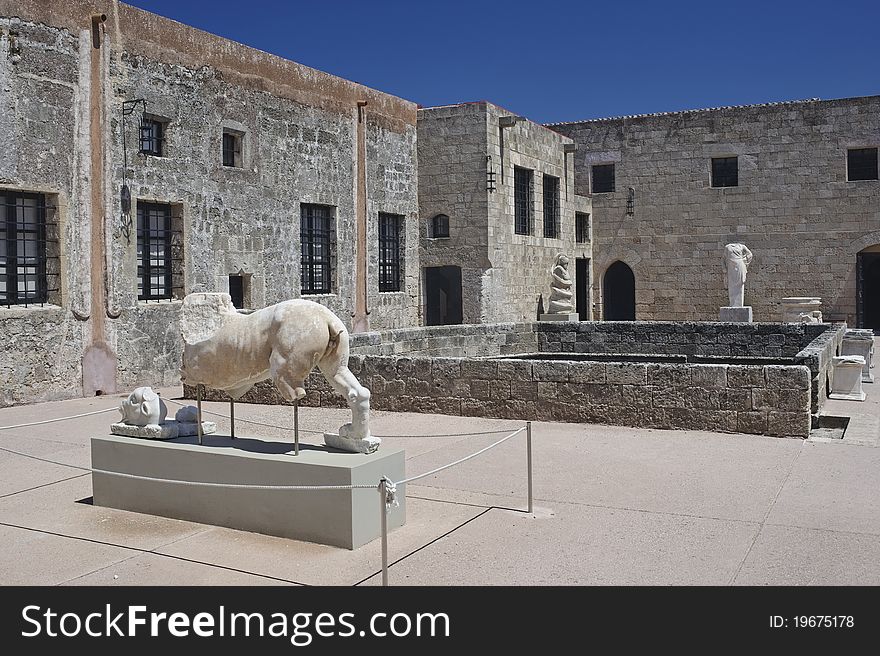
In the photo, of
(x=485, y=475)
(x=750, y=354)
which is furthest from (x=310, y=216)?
(x=485, y=475)

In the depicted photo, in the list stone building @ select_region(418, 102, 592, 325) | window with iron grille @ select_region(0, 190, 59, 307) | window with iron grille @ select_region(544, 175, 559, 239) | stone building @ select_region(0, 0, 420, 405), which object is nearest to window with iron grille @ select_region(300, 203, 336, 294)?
stone building @ select_region(0, 0, 420, 405)

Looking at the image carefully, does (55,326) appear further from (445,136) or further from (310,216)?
(445,136)

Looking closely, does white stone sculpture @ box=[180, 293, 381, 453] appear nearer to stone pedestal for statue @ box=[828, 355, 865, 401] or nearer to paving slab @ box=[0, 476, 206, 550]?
paving slab @ box=[0, 476, 206, 550]

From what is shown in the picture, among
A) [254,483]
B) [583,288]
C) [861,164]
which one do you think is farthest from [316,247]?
[861,164]

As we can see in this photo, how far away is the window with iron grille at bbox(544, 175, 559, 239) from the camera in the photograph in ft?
76.3

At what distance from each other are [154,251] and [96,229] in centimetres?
131

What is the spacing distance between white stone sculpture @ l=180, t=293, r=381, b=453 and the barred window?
7.99 meters

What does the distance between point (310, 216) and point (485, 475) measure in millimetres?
10775

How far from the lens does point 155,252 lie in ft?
45.0

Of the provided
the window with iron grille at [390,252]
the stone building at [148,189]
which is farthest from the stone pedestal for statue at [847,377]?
the window with iron grille at [390,252]

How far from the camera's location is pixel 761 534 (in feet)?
17.7

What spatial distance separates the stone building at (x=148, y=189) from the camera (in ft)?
38.2

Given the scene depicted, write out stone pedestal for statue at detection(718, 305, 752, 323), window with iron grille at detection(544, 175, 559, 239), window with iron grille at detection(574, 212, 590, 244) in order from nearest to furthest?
1. stone pedestal for statue at detection(718, 305, 752, 323)
2. window with iron grille at detection(544, 175, 559, 239)
3. window with iron grille at detection(574, 212, 590, 244)

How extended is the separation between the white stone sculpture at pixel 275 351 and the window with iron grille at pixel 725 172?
2092cm
